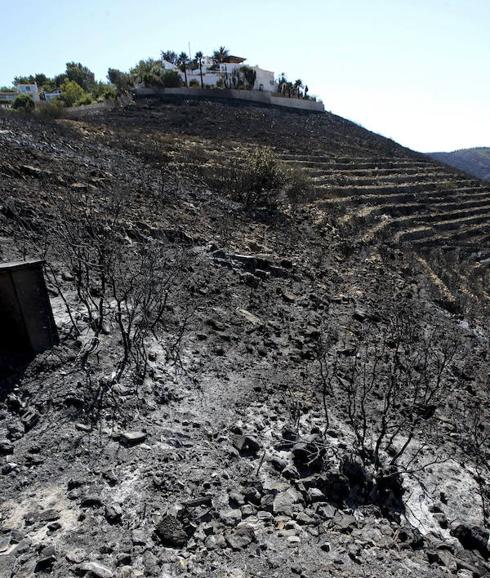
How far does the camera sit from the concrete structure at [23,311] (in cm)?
444

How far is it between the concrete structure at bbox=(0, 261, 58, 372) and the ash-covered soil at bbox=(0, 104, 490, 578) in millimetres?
237

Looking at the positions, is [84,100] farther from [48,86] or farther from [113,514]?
[113,514]

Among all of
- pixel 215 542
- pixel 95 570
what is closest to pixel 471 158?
pixel 215 542

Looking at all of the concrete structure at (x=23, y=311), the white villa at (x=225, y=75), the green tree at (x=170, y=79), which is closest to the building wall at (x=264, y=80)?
the white villa at (x=225, y=75)

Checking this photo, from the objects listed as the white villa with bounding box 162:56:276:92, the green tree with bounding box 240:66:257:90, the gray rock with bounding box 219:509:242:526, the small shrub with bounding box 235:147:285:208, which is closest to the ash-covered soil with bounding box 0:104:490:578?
the gray rock with bounding box 219:509:242:526

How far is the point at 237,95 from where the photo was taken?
4809 cm

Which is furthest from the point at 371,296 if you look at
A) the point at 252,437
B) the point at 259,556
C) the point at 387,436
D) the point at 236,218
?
the point at 259,556

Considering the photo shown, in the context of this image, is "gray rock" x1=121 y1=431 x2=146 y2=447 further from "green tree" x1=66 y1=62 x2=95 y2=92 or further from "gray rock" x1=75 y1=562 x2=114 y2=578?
"green tree" x1=66 y1=62 x2=95 y2=92

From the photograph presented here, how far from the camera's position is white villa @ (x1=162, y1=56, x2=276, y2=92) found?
55.1 meters

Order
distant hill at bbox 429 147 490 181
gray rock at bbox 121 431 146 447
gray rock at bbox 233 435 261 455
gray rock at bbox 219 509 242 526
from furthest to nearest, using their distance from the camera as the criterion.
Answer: distant hill at bbox 429 147 490 181 < gray rock at bbox 233 435 261 455 < gray rock at bbox 121 431 146 447 < gray rock at bbox 219 509 242 526

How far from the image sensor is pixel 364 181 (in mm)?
24406

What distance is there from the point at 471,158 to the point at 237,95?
89.2 meters

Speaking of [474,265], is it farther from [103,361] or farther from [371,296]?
[103,361]

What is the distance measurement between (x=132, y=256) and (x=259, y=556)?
5.96 meters
